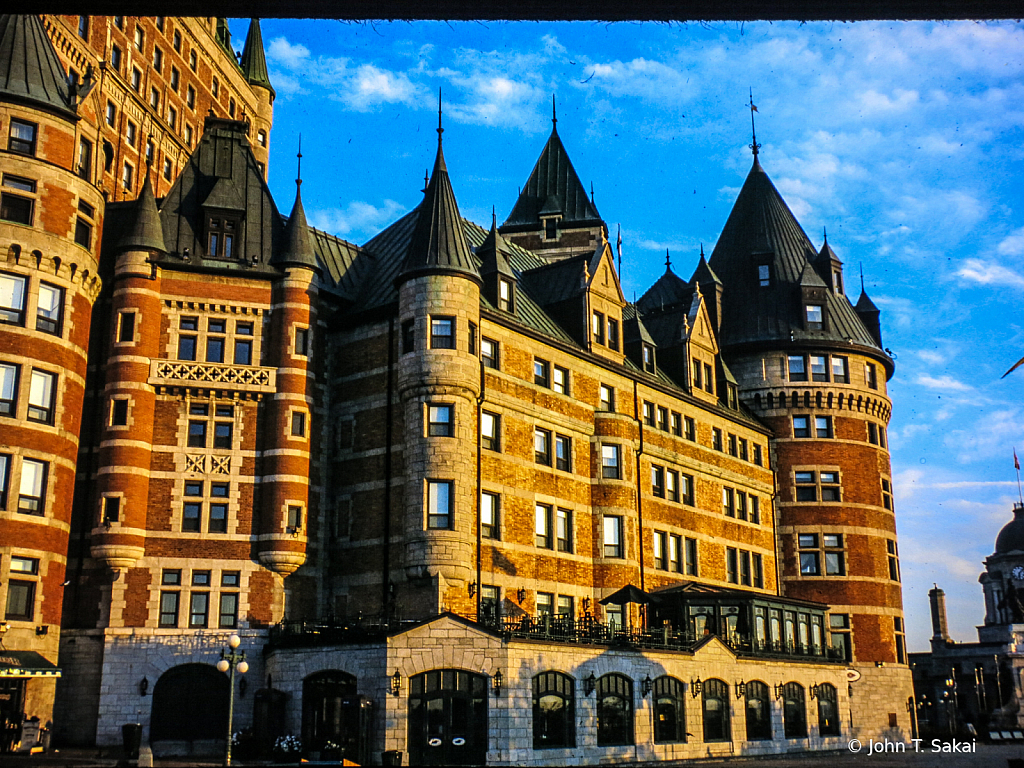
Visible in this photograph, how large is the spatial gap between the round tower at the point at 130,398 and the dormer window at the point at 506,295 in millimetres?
14740

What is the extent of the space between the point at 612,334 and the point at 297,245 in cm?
1747

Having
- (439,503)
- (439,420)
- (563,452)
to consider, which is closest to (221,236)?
(439,420)

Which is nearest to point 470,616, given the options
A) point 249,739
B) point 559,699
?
point 559,699

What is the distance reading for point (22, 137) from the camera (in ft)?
140

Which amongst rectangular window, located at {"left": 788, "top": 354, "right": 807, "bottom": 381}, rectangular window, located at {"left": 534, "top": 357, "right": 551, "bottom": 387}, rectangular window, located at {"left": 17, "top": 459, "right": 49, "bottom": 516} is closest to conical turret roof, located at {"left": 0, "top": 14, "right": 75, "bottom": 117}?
rectangular window, located at {"left": 17, "top": 459, "right": 49, "bottom": 516}

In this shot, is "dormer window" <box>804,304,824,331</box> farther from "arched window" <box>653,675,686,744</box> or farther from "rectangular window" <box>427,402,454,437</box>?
"rectangular window" <box>427,402,454,437</box>

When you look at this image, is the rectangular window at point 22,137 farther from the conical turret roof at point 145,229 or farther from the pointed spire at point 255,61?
the pointed spire at point 255,61

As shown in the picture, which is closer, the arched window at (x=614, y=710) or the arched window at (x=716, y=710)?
the arched window at (x=614, y=710)

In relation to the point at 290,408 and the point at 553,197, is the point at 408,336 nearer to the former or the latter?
the point at 290,408

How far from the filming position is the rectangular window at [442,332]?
44281 millimetres

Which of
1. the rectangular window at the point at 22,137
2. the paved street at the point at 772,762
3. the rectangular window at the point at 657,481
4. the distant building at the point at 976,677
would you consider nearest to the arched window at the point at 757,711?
the paved street at the point at 772,762

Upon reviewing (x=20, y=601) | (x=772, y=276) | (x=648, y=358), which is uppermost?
(x=772, y=276)

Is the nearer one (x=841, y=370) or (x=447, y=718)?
(x=447, y=718)

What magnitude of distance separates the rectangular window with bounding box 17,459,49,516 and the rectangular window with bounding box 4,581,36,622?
1888 mm
